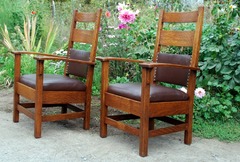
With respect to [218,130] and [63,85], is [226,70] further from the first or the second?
[63,85]

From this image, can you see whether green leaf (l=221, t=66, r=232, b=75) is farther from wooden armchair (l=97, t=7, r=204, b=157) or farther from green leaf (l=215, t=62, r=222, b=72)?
wooden armchair (l=97, t=7, r=204, b=157)

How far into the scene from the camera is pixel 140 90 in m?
2.78

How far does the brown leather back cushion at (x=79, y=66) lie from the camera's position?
11.2 feet

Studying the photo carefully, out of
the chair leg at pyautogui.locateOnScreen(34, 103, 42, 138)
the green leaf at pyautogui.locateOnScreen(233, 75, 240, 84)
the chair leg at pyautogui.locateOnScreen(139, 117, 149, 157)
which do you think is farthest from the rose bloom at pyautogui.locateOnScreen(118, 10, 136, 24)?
the chair leg at pyautogui.locateOnScreen(139, 117, 149, 157)

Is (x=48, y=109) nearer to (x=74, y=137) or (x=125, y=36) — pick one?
(x=74, y=137)

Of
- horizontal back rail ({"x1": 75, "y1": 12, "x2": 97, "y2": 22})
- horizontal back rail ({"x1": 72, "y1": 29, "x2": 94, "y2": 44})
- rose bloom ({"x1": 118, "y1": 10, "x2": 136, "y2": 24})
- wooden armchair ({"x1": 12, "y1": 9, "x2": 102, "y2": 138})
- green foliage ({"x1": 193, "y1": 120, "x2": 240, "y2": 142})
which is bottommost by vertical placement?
green foliage ({"x1": 193, "y1": 120, "x2": 240, "y2": 142})

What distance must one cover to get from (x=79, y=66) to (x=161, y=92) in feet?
3.48

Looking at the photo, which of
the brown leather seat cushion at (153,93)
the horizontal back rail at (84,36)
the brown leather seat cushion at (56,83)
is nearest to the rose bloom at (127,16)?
the horizontal back rail at (84,36)

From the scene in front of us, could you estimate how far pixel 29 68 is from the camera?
16.8 ft

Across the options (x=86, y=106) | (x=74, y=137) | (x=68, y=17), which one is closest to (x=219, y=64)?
(x=86, y=106)

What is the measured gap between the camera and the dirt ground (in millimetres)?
2635

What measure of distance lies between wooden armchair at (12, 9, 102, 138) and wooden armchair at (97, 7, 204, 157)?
26 centimetres

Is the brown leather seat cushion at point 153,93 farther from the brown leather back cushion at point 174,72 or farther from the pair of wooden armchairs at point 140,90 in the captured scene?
the brown leather back cushion at point 174,72

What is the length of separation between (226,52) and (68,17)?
4423 millimetres
